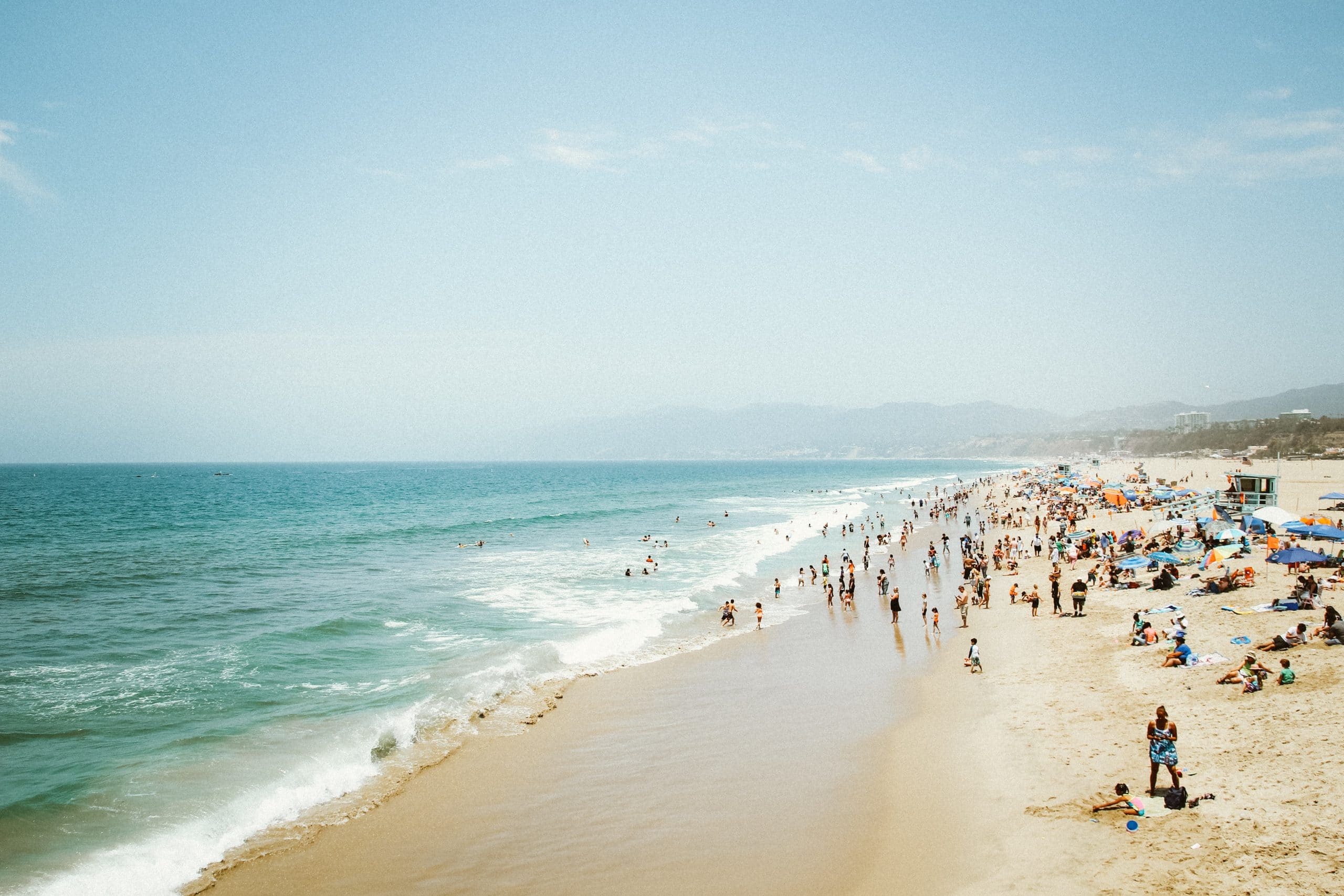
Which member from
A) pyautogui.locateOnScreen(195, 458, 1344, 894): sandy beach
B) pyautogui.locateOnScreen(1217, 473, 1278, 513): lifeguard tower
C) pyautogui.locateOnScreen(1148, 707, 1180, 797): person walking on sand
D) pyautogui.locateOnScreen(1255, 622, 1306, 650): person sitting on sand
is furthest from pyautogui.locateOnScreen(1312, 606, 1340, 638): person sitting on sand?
pyautogui.locateOnScreen(1217, 473, 1278, 513): lifeguard tower

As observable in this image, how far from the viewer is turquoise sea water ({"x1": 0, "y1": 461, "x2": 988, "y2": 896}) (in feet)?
35.3

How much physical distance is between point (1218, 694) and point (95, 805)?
62.8ft

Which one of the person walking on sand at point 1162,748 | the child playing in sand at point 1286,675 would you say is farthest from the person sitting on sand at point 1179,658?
the person walking on sand at point 1162,748

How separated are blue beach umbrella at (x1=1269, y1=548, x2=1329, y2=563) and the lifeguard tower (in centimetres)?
1383

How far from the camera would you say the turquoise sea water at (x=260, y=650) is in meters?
10.8

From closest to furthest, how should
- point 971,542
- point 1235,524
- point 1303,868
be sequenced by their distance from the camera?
1. point 1303,868
2. point 1235,524
3. point 971,542

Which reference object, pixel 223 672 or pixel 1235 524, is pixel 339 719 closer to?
pixel 223 672

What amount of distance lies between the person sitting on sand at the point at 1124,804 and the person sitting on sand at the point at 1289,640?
25.0ft

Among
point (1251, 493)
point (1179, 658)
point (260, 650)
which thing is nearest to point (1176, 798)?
point (1179, 658)

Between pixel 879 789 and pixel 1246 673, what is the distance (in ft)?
24.1

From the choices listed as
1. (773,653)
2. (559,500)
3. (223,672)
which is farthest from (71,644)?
(559,500)

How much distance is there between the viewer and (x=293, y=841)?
32.6ft

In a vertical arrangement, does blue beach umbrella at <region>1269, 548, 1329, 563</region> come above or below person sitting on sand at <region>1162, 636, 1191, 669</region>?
above

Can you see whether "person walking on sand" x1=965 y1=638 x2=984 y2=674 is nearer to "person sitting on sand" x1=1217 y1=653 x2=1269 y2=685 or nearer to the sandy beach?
the sandy beach
